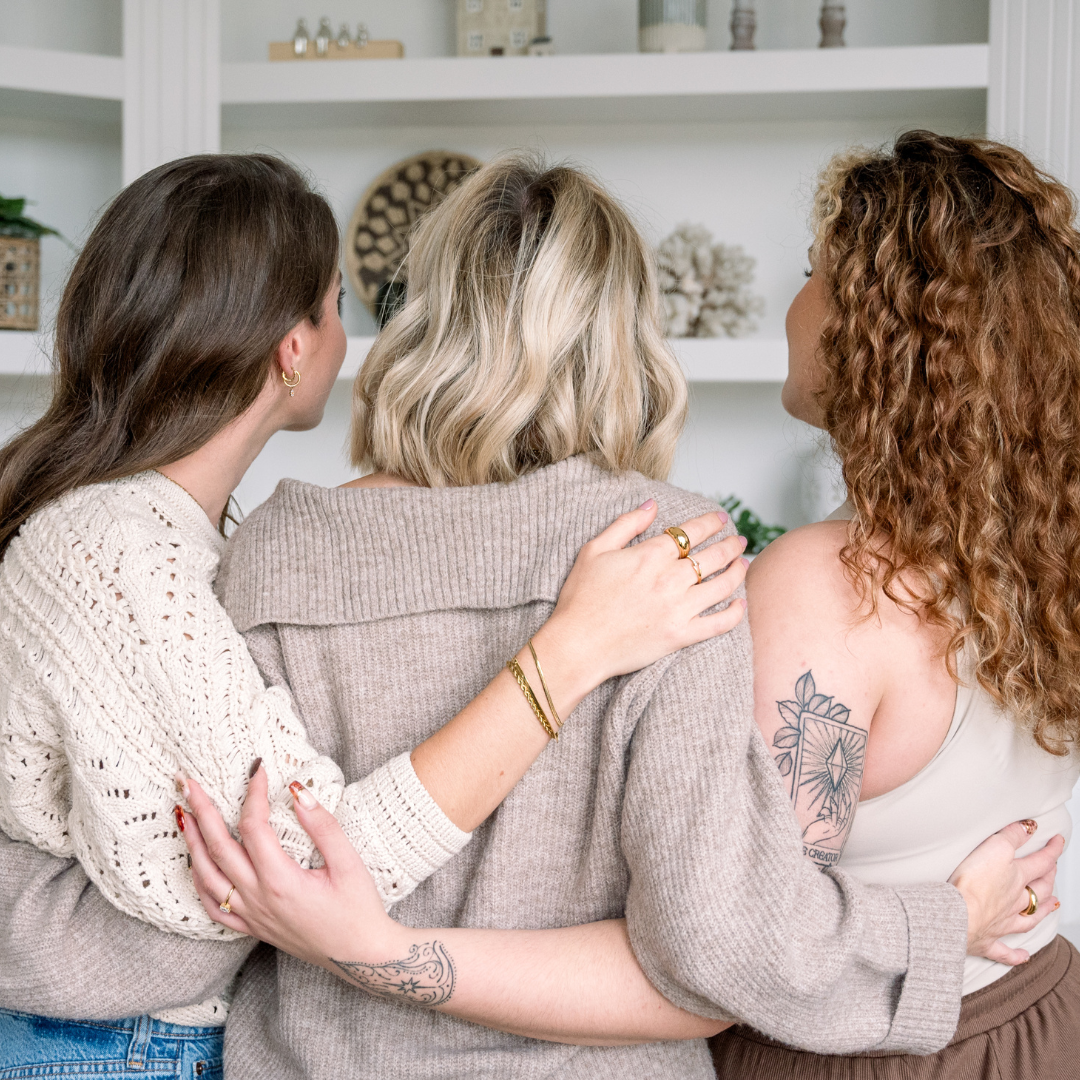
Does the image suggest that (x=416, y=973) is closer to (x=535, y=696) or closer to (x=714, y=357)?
(x=535, y=696)

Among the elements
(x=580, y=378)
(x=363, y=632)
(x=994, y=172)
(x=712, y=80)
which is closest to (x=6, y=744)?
(x=363, y=632)

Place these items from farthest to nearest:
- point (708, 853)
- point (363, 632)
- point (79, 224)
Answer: point (79, 224)
point (363, 632)
point (708, 853)

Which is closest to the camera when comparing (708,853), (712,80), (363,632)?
(708,853)

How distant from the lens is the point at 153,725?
2.95ft

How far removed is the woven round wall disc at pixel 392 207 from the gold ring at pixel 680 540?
1870 millimetres

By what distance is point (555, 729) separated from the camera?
903 mm

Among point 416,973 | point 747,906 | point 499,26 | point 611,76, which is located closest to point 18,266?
point 499,26

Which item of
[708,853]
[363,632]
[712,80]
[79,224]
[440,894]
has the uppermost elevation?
[712,80]

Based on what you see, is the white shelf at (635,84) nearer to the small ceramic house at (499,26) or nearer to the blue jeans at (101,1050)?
the small ceramic house at (499,26)

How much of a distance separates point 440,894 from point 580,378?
0.50 meters

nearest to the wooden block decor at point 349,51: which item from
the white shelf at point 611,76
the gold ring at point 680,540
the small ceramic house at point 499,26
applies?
the white shelf at point 611,76

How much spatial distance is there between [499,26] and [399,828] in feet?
7.11

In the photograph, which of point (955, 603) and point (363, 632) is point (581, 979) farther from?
point (955, 603)

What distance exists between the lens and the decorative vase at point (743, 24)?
2400 mm
